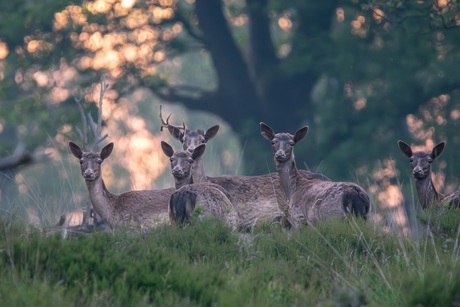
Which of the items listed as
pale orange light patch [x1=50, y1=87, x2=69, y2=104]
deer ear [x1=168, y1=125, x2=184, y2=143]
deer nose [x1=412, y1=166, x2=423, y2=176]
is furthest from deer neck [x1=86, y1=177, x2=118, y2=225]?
pale orange light patch [x1=50, y1=87, x2=69, y2=104]

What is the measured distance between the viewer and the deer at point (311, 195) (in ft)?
35.2

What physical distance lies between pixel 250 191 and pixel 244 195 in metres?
0.14

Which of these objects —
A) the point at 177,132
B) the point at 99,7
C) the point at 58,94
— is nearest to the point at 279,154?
the point at 177,132

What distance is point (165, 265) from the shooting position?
8195 mm

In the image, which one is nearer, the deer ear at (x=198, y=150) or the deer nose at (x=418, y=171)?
the deer nose at (x=418, y=171)

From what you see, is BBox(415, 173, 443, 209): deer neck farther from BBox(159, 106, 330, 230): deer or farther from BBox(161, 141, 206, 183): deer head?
BBox(161, 141, 206, 183): deer head

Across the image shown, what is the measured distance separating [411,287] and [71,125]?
1530cm

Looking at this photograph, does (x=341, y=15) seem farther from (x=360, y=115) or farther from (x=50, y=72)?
(x=50, y=72)

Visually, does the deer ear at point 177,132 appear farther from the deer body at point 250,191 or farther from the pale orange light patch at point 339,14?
Answer: the pale orange light patch at point 339,14

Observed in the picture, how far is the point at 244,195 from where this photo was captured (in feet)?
42.9

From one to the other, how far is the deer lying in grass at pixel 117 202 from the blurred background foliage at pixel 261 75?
7484 mm

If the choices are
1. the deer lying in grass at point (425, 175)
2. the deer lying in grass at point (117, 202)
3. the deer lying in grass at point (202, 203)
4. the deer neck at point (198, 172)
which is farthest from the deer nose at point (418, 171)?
the deer neck at point (198, 172)

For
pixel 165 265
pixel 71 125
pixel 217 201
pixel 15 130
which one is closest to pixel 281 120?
pixel 71 125

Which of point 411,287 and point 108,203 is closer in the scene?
point 411,287
